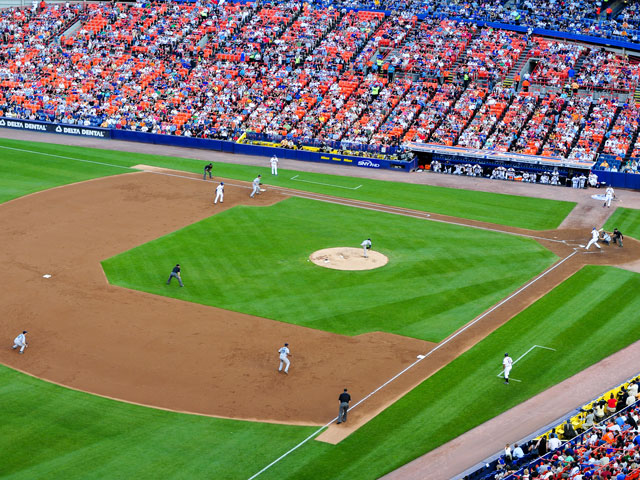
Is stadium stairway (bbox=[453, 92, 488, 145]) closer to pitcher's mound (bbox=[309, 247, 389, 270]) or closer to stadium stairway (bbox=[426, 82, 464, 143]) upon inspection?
stadium stairway (bbox=[426, 82, 464, 143])

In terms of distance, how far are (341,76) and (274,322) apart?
4669cm

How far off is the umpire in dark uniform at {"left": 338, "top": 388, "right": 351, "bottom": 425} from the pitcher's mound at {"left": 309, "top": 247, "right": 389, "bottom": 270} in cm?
1595

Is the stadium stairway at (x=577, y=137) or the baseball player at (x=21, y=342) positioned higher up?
the stadium stairway at (x=577, y=137)

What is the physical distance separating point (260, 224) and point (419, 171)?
798 inches

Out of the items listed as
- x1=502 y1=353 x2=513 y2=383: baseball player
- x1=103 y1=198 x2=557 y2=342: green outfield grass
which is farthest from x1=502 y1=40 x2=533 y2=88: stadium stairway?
x1=502 y1=353 x2=513 y2=383: baseball player

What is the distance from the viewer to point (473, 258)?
45.6 meters

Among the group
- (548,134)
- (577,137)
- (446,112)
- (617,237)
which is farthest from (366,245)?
(446,112)

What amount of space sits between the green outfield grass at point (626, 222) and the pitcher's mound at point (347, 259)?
16.8 meters

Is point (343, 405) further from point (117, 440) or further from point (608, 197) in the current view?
point (608, 197)

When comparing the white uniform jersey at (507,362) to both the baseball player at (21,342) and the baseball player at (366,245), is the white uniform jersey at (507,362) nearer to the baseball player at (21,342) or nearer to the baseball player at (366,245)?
the baseball player at (366,245)

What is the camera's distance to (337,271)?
42906 millimetres

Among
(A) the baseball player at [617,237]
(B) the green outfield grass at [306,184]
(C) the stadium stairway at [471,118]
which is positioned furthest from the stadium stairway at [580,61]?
(A) the baseball player at [617,237]

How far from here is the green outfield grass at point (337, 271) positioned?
37562 mm

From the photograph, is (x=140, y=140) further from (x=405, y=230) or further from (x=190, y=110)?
(x=405, y=230)
